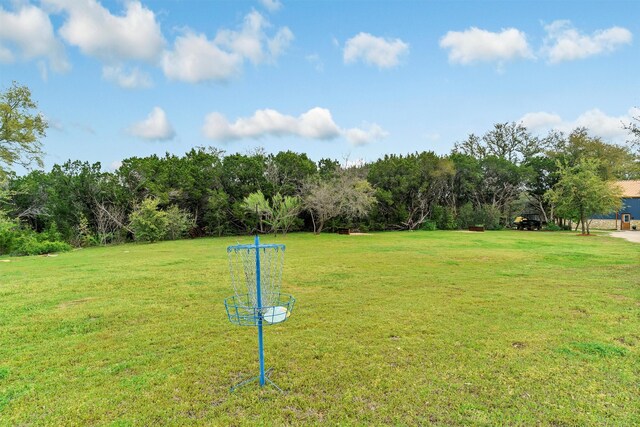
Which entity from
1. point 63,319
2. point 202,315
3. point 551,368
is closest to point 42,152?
point 63,319

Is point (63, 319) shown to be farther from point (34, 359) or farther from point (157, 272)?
point (157, 272)

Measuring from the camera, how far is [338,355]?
3695 mm

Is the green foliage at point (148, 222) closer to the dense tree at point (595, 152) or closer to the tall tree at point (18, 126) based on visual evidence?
the tall tree at point (18, 126)

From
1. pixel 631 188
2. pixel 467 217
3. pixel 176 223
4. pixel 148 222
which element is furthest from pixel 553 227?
pixel 148 222

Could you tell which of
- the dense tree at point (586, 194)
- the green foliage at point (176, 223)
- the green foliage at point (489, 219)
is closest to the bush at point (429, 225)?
the green foliage at point (489, 219)

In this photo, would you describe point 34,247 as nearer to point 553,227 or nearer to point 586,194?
point 586,194

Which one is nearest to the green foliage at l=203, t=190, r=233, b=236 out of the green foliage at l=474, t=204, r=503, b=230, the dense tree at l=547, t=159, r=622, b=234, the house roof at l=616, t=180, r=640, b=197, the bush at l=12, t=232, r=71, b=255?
the bush at l=12, t=232, r=71, b=255

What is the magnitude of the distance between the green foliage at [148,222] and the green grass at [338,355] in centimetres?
1228

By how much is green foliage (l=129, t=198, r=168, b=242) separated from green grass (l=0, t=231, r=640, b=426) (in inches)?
484

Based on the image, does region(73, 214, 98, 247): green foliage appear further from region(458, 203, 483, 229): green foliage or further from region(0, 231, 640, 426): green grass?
region(458, 203, 483, 229): green foliage

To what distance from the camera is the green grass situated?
2688 mm

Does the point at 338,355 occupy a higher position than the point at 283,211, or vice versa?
the point at 283,211

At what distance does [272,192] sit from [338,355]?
20.6 metres

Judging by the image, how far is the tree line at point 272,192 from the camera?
1936cm
